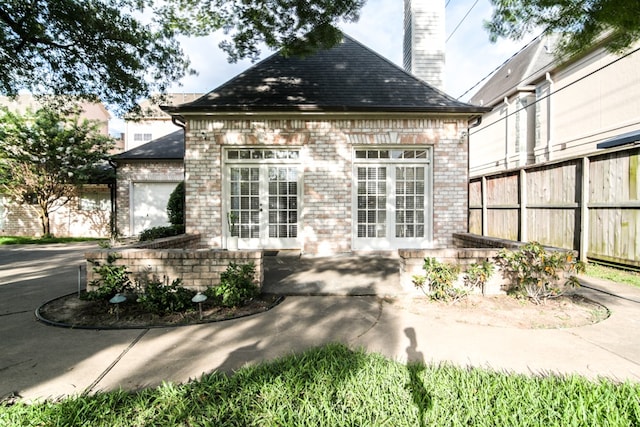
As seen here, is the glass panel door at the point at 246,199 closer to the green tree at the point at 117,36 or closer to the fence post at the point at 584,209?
the green tree at the point at 117,36

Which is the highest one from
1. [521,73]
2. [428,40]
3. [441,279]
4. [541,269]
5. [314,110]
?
[521,73]

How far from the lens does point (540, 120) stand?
520 inches

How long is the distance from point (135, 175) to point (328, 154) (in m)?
9.37

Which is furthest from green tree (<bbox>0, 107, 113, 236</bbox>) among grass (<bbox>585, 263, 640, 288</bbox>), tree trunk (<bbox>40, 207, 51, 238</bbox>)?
grass (<bbox>585, 263, 640, 288</bbox>)

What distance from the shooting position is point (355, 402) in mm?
1834

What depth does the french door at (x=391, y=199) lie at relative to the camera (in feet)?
22.2

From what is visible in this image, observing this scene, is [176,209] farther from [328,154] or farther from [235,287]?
[235,287]

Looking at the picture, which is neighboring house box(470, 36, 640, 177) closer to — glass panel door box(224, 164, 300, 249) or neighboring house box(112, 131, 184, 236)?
glass panel door box(224, 164, 300, 249)

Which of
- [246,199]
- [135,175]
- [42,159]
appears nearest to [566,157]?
[246,199]

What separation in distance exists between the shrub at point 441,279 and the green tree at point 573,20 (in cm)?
335

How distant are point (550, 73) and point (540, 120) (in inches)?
76.4

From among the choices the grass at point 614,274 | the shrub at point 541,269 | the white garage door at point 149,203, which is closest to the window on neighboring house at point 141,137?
the white garage door at point 149,203

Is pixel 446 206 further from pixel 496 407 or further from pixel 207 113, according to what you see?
pixel 207 113

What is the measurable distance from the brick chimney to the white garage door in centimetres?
1030
